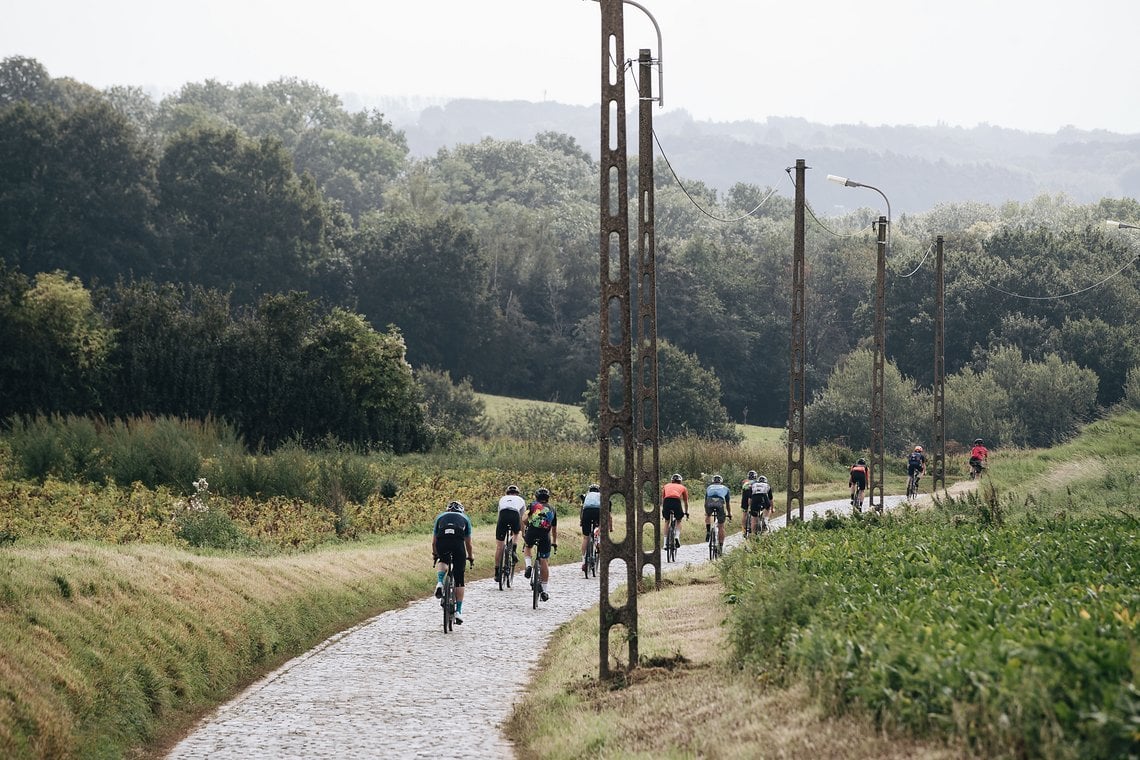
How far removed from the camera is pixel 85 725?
14492 mm

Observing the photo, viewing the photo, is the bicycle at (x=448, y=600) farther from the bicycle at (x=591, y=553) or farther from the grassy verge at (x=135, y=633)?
the bicycle at (x=591, y=553)

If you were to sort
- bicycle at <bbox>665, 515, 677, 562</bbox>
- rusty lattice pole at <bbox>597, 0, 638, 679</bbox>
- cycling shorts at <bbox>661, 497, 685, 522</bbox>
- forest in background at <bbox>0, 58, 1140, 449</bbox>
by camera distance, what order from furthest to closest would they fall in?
1. forest in background at <bbox>0, 58, 1140, 449</bbox>
2. bicycle at <bbox>665, 515, 677, 562</bbox>
3. cycling shorts at <bbox>661, 497, 685, 522</bbox>
4. rusty lattice pole at <bbox>597, 0, 638, 679</bbox>

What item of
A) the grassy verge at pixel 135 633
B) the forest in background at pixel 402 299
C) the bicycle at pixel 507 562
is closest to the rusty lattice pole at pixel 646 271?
the bicycle at pixel 507 562

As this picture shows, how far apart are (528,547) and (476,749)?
1193 cm

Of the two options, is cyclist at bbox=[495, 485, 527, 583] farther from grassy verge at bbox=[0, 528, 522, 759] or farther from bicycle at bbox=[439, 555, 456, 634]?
bicycle at bbox=[439, 555, 456, 634]

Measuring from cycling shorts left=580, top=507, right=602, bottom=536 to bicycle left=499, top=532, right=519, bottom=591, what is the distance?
4.71 ft

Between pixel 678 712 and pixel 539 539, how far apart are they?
38.7ft

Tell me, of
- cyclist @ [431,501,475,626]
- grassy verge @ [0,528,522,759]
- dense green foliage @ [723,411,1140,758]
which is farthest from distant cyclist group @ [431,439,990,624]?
dense green foliage @ [723,411,1140,758]

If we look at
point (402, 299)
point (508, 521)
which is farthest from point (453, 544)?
point (402, 299)

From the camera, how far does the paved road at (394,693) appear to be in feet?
46.7

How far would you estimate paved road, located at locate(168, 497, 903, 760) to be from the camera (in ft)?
46.7

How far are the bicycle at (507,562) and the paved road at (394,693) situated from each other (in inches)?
71.0

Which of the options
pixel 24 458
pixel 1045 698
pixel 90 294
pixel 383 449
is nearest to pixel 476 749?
pixel 1045 698

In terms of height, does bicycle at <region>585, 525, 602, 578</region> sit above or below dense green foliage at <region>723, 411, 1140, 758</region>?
below
